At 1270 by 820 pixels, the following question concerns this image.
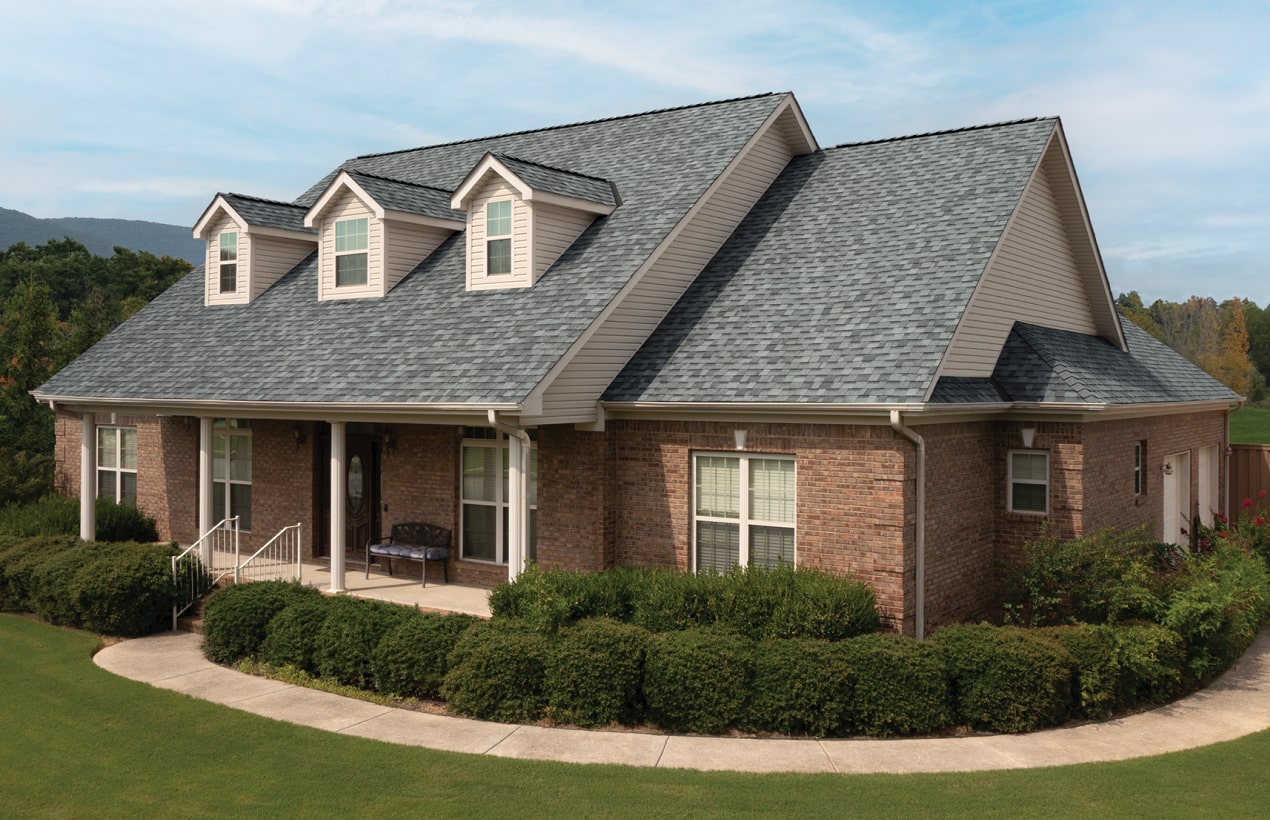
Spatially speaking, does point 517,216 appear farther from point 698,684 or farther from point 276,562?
point 698,684

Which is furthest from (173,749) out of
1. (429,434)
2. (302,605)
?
(429,434)

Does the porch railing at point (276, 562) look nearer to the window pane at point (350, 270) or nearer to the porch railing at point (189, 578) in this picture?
the porch railing at point (189, 578)

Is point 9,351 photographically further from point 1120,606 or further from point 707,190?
point 1120,606

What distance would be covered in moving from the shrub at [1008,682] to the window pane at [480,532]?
752cm

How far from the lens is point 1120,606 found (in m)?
11.9

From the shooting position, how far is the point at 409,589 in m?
15.4

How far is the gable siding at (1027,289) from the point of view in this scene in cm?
1380

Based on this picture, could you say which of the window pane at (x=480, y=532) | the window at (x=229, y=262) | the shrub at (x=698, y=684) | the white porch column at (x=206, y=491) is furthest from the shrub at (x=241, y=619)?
the window at (x=229, y=262)

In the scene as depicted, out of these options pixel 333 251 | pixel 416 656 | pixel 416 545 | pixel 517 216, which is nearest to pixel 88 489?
pixel 333 251

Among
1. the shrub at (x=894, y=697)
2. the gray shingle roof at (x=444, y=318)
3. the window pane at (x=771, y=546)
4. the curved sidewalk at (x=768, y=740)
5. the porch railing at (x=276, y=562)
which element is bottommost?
the curved sidewalk at (x=768, y=740)

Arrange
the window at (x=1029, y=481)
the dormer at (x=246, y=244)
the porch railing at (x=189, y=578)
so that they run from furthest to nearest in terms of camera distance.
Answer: the dormer at (x=246, y=244)
the porch railing at (x=189, y=578)
the window at (x=1029, y=481)

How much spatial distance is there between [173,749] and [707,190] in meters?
10.7

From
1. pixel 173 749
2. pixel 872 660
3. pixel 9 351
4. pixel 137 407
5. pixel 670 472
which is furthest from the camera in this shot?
pixel 9 351

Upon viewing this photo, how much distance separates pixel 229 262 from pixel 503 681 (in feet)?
42.4
